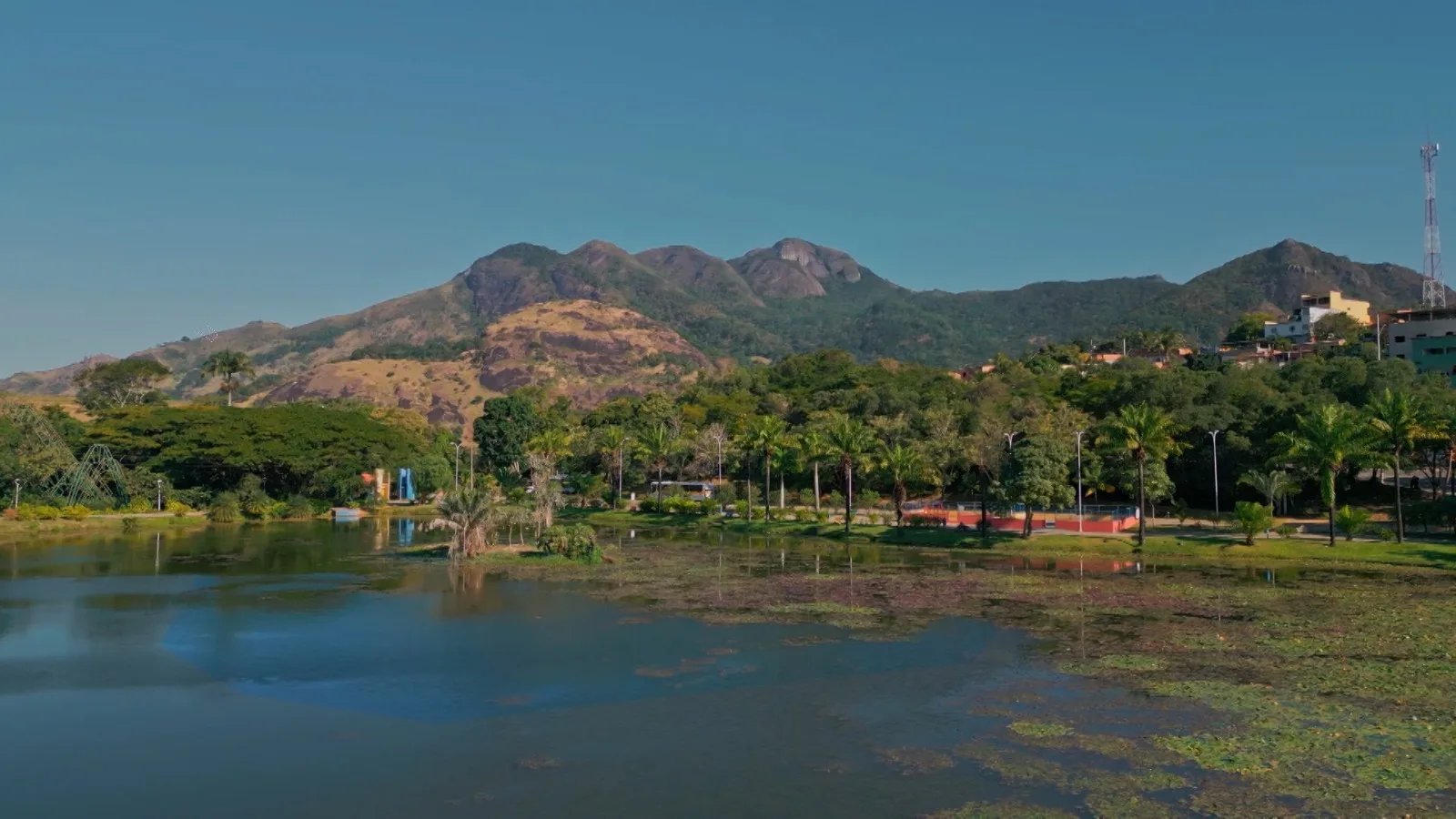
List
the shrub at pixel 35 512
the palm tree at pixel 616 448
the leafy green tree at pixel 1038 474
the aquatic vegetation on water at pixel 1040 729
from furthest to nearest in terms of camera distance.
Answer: the palm tree at pixel 616 448 → the shrub at pixel 35 512 → the leafy green tree at pixel 1038 474 → the aquatic vegetation on water at pixel 1040 729

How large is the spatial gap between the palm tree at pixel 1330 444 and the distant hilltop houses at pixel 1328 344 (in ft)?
173

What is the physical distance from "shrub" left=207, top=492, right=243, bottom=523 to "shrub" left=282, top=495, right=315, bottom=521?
4060 mm

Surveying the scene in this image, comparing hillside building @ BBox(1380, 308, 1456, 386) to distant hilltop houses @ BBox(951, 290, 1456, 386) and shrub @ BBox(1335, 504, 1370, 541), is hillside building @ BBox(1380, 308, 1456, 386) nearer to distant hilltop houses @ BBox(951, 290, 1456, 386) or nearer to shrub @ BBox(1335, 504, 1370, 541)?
distant hilltop houses @ BBox(951, 290, 1456, 386)

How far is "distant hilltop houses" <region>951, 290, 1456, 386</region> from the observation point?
133m

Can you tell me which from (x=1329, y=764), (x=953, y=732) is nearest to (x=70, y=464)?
(x=953, y=732)

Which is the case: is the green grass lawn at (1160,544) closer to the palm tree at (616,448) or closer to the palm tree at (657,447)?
the palm tree at (657,447)

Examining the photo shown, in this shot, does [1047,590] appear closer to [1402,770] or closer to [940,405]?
[1402,770]

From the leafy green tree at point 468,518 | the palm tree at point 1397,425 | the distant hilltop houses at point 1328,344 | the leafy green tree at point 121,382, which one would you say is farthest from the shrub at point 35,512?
the distant hilltop houses at point 1328,344

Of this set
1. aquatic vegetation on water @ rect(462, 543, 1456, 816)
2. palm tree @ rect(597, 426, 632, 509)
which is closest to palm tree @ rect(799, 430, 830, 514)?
aquatic vegetation on water @ rect(462, 543, 1456, 816)

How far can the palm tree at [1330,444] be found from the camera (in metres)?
56.6

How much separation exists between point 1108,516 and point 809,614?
3906 cm

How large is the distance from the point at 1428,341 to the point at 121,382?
658 ft

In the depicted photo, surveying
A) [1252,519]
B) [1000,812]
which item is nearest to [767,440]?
[1252,519]

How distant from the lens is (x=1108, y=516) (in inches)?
2731
